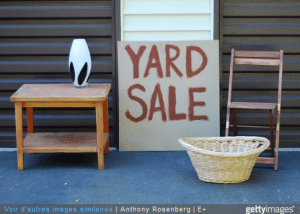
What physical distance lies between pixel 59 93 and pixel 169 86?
4.44 ft

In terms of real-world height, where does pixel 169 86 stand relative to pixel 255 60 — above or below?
below

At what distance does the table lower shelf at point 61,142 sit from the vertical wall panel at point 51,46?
323 mm

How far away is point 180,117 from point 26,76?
200 cm

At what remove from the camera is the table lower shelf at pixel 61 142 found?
4.04 m

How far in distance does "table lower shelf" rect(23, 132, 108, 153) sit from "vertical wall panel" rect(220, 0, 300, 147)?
1.76 meters

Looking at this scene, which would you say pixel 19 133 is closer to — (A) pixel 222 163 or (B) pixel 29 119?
(B) pixel 29 119

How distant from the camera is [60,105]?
398 cm

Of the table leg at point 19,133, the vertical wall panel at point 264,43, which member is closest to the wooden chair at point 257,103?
the vertical wall panel at point 264,43

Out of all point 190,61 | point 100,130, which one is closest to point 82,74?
point 100,130

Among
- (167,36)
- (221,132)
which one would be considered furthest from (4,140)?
(221,132)

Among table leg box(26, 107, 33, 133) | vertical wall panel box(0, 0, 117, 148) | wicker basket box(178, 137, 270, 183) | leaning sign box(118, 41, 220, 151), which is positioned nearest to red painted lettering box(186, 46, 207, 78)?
leaning sign box(118, 41, 220, 151)

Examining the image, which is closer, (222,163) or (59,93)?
(222,163)

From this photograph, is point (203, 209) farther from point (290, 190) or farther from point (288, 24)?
point (288, 24)

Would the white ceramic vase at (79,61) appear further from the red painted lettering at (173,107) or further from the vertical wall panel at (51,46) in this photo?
the red painted lettering at (173,107)
